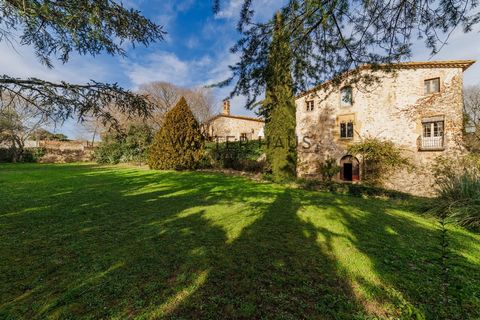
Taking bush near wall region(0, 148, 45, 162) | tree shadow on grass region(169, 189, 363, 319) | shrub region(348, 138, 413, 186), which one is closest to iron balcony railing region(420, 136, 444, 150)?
shrub region(348, 138, 413, 186)

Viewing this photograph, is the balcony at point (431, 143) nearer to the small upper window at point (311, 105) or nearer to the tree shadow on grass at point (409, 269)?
the small upper window at point (311, 105)

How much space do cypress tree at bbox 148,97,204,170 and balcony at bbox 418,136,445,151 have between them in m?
15.1

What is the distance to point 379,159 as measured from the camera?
1592 cm

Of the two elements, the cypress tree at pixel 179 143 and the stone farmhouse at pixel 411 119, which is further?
the stone farmhouse at pixel 411 119

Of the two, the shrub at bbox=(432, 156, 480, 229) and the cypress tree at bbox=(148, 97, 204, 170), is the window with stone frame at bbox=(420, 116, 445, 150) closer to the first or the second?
the shrub at bbox=(432, 156, 480, 229)

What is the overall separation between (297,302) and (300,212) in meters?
2.92

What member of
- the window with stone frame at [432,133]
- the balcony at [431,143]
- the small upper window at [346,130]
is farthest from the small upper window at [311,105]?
the balcony at [431,143]

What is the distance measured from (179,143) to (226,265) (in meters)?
11.4

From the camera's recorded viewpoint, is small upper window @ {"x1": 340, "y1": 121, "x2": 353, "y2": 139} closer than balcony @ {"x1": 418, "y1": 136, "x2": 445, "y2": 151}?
No

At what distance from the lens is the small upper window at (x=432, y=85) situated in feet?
48.8

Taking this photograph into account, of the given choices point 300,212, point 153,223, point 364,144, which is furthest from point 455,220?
point 364,144

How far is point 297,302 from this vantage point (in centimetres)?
190

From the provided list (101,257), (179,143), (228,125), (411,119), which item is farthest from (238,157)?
(228,125)

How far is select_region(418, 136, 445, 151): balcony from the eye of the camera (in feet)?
48.5
